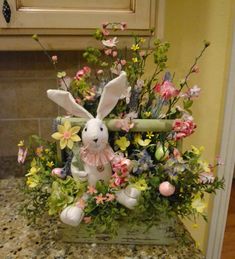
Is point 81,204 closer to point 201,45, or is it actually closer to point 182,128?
point 182,128

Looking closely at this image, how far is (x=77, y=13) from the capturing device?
77 centimetres

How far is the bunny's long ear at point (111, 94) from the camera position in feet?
2.03

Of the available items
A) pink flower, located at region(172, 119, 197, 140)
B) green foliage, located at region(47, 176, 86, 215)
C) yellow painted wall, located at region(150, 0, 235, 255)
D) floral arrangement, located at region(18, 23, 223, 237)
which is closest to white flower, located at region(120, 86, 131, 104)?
floral arrangement, located at region(18, 23, 223, 237)

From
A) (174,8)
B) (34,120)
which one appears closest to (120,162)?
(34,120)

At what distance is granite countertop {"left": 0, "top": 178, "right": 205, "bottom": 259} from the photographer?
71cm

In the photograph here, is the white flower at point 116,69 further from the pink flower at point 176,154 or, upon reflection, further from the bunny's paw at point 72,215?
the bunny's paw at point 72,215

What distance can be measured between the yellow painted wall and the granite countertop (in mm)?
616

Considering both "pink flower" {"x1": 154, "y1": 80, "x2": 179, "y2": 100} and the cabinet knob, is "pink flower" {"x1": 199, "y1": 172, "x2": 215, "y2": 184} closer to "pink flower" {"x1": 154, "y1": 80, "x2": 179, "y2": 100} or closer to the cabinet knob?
"pink flower" {"x1": 154, "y1": 80, "x2": 179, "y2": 100}

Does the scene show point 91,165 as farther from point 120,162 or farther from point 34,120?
point 34,120

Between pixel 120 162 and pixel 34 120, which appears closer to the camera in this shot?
pixel 120 162

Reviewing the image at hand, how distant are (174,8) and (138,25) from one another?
0.37m

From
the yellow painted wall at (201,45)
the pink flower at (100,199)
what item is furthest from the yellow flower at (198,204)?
the yellow painted wall at (201,45)

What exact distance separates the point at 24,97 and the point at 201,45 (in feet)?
2.39

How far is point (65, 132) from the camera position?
655mm
